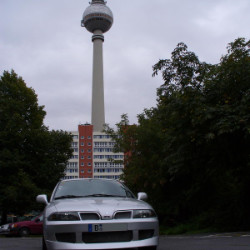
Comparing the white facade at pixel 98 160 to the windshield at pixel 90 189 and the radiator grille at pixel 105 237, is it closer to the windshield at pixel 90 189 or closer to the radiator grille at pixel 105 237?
the windshield at pixel 90 189

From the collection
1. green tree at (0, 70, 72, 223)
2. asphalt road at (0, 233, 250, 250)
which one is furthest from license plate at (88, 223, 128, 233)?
green tree at (0, 70, 72, 223)

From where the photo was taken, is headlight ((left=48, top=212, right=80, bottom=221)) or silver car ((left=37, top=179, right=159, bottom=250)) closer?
silver car ((left=37, top=179, right=159, bottom=250))

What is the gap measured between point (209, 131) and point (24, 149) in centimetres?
1724

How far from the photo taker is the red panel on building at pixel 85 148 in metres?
106

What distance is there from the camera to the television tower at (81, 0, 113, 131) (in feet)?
327

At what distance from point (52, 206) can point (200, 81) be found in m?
7.75

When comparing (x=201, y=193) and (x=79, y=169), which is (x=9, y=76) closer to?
(x=201, y=193)

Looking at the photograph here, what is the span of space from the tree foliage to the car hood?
4497 millimetres

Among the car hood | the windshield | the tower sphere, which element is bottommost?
the car hood

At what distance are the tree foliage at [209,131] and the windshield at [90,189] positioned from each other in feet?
11.8

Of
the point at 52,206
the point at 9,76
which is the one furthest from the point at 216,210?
the point at 9,76

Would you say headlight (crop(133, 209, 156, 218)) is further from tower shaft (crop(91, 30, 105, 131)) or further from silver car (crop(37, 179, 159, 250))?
tower shaft (crop(91, 30, 105, 131))

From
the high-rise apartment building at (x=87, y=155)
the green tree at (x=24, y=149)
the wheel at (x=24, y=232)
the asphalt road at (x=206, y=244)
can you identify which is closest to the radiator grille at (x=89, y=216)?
the asphalt road at (x=206, y=244)

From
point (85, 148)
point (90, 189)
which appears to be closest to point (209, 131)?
→ point (90, 189)
